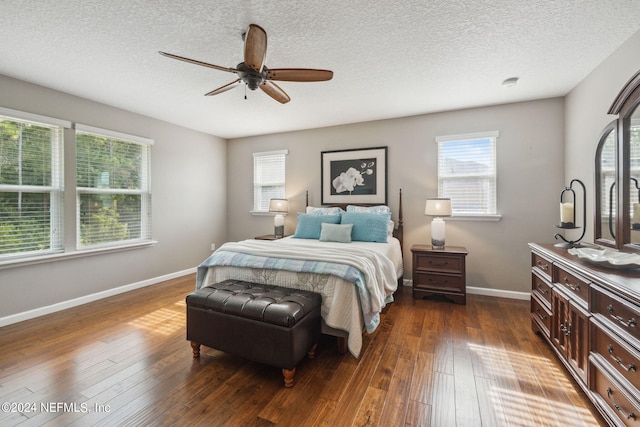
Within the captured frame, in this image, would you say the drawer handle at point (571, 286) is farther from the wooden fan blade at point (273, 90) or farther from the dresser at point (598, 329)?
the wooden fan blade at point (273, 90)

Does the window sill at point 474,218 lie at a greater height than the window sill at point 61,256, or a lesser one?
greater

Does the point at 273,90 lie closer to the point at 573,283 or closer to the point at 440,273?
the point at 573,283

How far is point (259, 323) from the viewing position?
188cm

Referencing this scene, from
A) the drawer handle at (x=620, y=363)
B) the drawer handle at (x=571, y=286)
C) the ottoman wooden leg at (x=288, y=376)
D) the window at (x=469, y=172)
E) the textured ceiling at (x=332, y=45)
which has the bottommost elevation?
the ottoman wooden leg at (x=288, y=376)

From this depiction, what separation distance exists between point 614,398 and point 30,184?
510 cm

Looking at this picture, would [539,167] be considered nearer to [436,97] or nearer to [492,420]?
[436,97]

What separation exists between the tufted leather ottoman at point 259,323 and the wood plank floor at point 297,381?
18 cm

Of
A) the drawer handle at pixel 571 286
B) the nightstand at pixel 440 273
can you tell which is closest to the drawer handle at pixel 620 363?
the drawer handle at pixel 571 286

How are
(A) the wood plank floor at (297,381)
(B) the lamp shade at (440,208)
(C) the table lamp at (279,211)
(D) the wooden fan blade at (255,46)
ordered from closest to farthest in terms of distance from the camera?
(A) the wood plank floor at (297,381), (D) the wooden fan blade at (255,46), (B) the lamp shade at (440,208), (C) the table lamp at (279,211)

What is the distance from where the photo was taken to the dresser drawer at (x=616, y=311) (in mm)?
1274

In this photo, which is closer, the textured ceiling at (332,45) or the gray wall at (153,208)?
the textured ceiling at (332,45)

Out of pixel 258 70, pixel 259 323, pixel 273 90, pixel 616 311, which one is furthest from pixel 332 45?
pixel 616 311

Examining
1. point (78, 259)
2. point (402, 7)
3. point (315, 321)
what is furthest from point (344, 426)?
point (78, 259)

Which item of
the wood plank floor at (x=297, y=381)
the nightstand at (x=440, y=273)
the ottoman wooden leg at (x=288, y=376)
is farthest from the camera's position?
the nightstand at (x=440, y=273)
